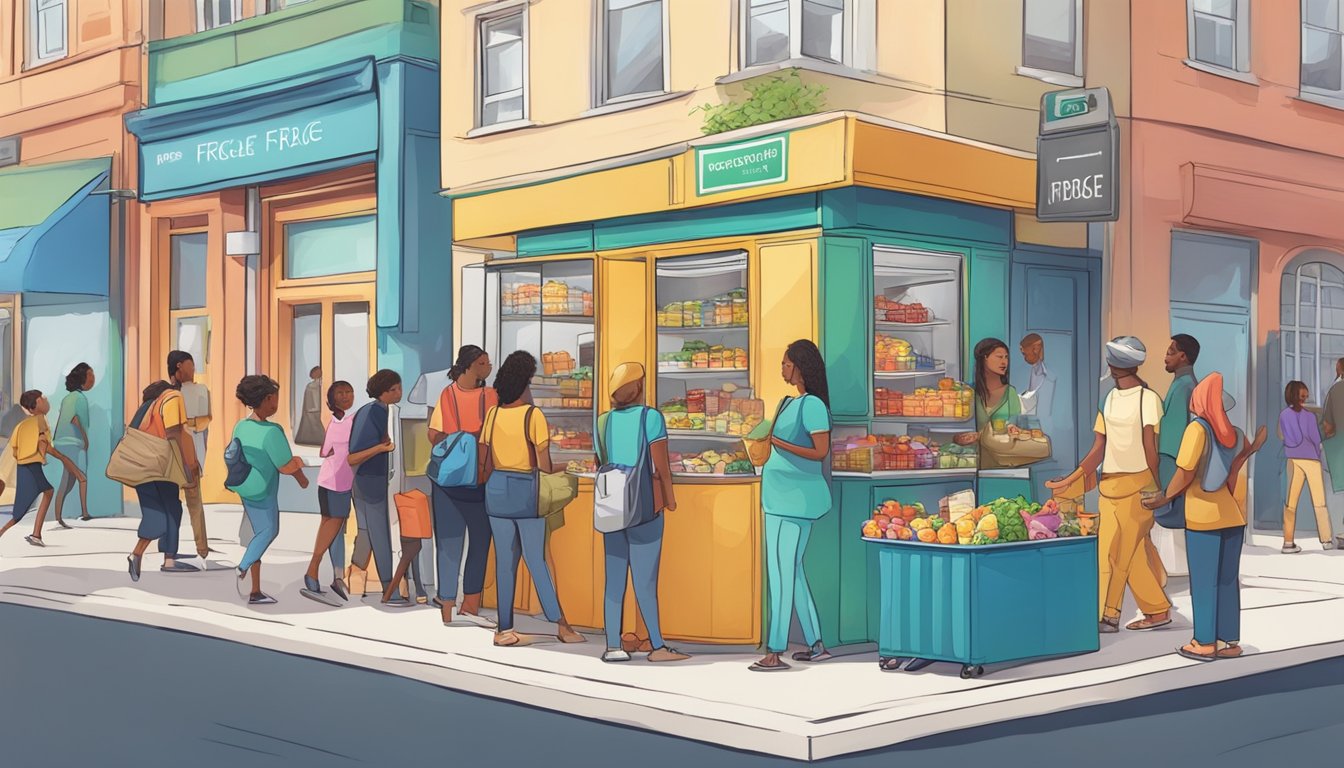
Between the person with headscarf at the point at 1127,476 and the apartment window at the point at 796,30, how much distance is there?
365cm

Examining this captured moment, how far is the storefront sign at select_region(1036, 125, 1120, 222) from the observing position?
36.9ft

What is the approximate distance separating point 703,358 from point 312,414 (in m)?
8.08

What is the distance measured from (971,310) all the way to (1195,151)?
5.21 meters

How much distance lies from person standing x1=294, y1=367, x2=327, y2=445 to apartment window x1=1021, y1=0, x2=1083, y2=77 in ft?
29.4

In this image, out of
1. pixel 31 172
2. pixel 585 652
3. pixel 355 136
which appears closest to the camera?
pixel 585 652

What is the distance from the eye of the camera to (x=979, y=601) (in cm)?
896

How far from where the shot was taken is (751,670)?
372 inches

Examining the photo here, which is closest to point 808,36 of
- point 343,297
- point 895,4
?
point 895,4

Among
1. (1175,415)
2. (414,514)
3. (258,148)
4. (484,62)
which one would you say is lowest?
(414,514)

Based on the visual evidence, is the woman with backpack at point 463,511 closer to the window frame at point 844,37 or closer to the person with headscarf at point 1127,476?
the window frame at point 844,37

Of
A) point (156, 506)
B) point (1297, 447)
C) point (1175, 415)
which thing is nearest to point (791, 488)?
point (1175, 415)

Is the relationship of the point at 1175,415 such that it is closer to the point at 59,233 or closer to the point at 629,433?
the point at 629,433

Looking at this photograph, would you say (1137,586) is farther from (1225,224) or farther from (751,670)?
(1225,224)

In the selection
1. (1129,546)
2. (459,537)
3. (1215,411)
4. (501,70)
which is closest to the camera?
(1215,411)
